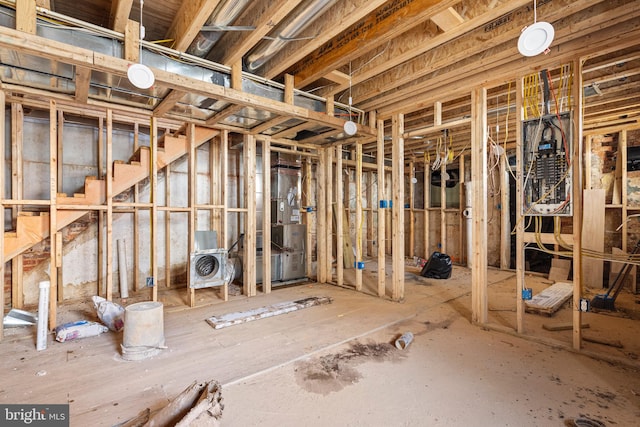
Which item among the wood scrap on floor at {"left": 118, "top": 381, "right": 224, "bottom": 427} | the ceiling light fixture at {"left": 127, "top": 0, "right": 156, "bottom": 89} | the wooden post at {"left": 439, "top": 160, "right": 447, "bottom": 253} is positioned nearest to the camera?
the wood scrap on floor at {"left": 118, "top": 381, "right": 224, "bottom": 427}

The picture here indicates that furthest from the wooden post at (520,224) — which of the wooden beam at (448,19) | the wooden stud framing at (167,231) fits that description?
the wooden stud framing at (167,231)

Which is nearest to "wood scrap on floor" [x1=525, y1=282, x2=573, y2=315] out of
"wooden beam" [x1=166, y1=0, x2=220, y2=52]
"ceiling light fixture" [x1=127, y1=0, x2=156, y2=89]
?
"wooden beam" [x1=166, y1=0, x2=220, y2=52]

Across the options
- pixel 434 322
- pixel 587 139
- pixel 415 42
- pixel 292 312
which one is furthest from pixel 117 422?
pixel 587 139

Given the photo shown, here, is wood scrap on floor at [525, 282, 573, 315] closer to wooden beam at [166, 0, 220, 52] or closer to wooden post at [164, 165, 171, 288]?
wooden beam at [166, 0, 220, 52]

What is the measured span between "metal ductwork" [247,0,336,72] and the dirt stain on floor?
9.24 feet

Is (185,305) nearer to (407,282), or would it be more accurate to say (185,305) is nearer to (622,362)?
(407,282)

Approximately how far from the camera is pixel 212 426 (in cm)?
146

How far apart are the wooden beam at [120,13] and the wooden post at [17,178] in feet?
6.88

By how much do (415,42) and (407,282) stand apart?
12.6 ft

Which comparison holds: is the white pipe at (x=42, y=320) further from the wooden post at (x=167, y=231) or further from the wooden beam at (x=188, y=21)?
the wooden beam at (x=188, y=21)

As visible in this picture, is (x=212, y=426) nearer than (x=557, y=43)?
Yes

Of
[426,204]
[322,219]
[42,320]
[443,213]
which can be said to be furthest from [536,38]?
[426,204]

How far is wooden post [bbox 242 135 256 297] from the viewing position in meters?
Result: 4.37

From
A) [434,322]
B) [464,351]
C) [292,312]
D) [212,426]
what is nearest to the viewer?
[212,426]
